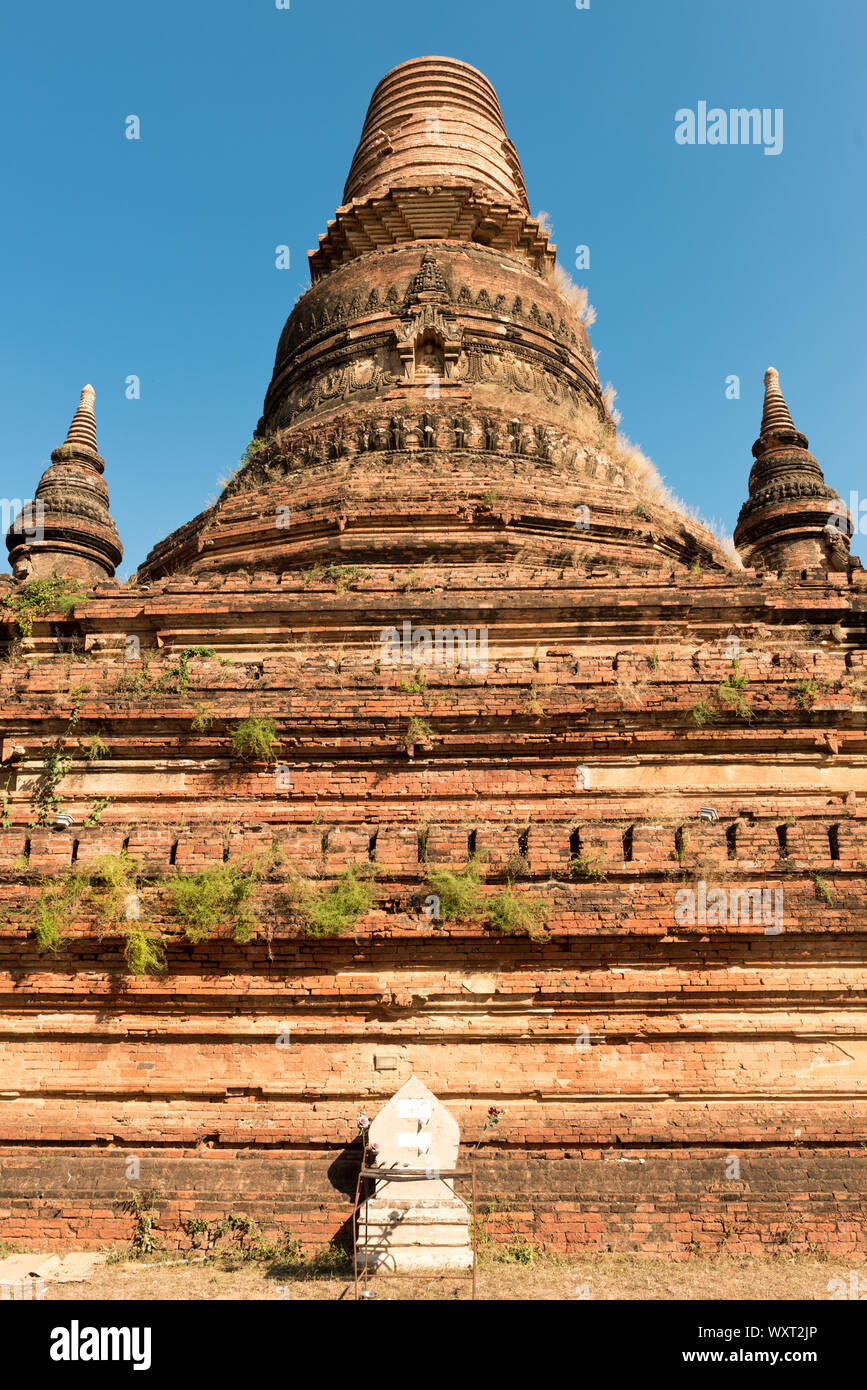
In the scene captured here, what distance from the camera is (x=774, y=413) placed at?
21.1 m

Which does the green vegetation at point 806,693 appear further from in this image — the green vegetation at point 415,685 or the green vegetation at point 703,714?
the green vegetation at point 415,685

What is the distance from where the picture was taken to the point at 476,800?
1027cm

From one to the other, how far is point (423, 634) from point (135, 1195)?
6173 millimetres

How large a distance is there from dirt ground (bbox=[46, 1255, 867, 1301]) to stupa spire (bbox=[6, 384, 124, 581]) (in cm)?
1369

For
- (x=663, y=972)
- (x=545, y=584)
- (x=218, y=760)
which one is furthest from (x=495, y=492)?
(x=663, y=972)

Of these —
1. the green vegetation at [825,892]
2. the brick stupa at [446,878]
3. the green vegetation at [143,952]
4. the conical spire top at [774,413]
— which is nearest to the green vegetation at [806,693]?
the brick stupa at [446,878]

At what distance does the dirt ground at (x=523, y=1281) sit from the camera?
278 inches

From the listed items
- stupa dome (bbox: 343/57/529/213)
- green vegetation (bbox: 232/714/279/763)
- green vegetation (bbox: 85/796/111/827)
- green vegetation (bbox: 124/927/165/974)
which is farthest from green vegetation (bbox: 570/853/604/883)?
stupa dome (bbox: 343/57/529/213)

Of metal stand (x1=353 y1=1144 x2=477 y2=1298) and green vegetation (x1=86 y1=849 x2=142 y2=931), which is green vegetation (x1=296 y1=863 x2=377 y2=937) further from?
metal stand (x1=353 y1=1144 x2=477 y2=1298)

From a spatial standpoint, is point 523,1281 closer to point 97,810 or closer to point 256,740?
point 256,740

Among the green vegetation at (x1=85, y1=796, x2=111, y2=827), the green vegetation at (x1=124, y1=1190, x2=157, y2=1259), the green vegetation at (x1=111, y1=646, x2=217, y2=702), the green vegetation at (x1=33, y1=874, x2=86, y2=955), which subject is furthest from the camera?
the green vegetation at (x1=111, y1=646, x2=217, y2=702)

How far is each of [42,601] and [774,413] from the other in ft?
48.5

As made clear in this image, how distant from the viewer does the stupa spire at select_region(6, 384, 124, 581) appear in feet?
63.6

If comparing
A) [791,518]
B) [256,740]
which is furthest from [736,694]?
[791,518]
